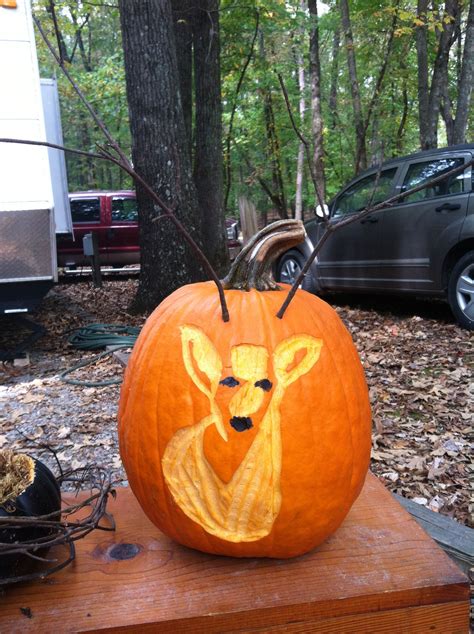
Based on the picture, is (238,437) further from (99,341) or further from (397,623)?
(99,341)

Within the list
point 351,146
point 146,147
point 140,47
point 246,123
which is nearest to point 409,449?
point 146,147

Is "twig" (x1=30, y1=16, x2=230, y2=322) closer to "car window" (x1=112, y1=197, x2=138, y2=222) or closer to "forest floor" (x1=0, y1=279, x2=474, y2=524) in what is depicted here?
"forest floor" (x1=0, y1=279, x2=474, y2=524)

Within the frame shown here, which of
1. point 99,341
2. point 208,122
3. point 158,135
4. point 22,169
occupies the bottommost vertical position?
point 99,341

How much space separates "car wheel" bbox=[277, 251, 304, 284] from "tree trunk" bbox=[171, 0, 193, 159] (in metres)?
2.52

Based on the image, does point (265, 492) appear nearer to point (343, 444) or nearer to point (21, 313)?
point (343, 444)

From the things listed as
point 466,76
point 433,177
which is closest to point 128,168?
point 433,177

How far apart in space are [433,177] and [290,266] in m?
2.80

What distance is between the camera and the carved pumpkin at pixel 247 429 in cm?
136

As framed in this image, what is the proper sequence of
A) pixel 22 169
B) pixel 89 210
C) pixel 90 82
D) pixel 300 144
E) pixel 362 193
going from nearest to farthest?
pixel 22 169 < pixel 362 193 < pixel 89 210 < pixel 300 144 < pixel 90 82

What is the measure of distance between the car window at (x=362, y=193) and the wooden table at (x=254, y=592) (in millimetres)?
6657

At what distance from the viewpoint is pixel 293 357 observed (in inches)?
55.6

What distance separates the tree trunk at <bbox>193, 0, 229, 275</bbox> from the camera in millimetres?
9500

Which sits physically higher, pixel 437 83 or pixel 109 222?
pixel 437 83

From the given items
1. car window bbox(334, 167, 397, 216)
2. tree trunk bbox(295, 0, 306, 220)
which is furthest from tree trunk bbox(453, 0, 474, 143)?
tree trunk bbox(295, 0, 306, 220)
